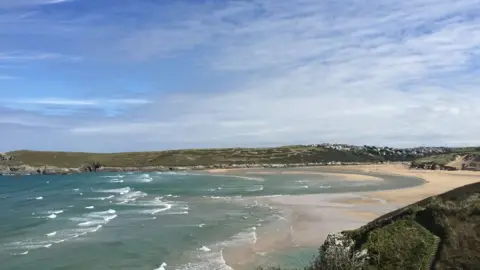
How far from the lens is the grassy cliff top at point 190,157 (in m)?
166

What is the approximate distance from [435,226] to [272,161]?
153 meters

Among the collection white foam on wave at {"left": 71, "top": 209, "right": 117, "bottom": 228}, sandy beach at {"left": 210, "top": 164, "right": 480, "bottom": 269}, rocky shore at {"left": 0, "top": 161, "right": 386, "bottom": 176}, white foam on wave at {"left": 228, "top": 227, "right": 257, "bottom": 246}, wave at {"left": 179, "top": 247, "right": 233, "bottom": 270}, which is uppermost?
rocky shore at {"left": 0, "top": 161, "right": 386, "bottom": 176}

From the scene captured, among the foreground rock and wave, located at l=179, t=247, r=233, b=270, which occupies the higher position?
the foreground rock

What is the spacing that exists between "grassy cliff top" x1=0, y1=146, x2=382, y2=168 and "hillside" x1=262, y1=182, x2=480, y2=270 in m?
151

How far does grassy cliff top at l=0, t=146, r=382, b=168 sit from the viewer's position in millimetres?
166500

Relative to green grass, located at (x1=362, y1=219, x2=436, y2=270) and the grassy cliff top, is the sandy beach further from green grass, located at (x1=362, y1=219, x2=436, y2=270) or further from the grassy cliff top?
the grassy cliff top

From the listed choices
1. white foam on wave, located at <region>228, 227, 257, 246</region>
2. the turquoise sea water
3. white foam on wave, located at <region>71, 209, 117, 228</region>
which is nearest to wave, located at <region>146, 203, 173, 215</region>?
the turquoise sea water

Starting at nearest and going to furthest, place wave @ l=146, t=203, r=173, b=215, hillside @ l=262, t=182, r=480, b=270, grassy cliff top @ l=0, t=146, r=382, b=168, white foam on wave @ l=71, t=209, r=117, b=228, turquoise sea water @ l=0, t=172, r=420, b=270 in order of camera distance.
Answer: hillside @ l=262, t=182, r=480, b=270 → turquoise sea water @ l=0, t=172, r=420, b=270 → white foam on wave @ l=71, t=209, r=117, b=228 → wave @ l=146, t=203, r=173, b=215 → grassy cliff top @ l=0, t=146, r=382, b=168

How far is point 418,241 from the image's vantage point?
10.6m

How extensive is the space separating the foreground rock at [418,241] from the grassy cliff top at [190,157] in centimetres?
15102

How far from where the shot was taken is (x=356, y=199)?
51.2m

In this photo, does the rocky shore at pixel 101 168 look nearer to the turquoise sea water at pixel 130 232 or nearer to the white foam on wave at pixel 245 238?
the turquoise sea water at pixel 130 232

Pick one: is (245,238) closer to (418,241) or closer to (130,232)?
(130,232)

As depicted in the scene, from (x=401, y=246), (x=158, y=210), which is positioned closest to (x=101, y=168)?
(x=158, y=210)
